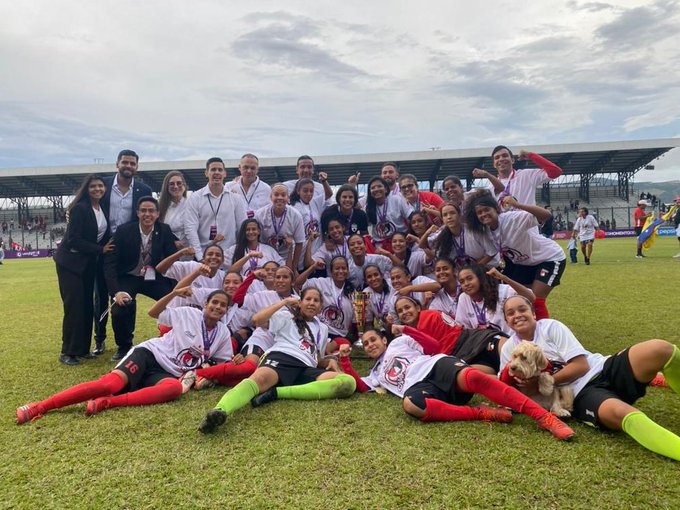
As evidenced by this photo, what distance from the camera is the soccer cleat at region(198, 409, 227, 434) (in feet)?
9.16

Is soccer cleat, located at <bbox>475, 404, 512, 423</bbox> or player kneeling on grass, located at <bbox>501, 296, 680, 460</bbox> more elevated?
player kneeling on grass, located at <bbox>501, 296, 680, 460</bbox>

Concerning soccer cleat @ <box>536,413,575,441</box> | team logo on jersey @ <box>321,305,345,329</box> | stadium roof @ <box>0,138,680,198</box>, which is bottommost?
soccer cleat @ <box>536,413,575,441</box>

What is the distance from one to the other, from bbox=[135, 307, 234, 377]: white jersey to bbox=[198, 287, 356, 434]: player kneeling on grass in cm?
38

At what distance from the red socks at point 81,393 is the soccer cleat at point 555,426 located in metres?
3.00

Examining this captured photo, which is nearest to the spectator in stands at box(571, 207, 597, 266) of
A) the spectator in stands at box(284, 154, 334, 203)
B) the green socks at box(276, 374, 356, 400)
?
the spectator in stands at box(284, 154, 334, 203)

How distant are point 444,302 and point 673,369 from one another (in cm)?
209

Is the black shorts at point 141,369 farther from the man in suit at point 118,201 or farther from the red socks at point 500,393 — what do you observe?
the red socks at point 500,393

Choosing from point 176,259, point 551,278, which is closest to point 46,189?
point 176,259

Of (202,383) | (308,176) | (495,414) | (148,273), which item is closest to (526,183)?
(308,176)

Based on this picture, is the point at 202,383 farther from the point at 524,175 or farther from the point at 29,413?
the point at 524,175

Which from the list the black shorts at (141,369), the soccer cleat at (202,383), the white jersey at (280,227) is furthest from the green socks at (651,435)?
the white jersey at (280,227)

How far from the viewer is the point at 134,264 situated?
4.84 meters

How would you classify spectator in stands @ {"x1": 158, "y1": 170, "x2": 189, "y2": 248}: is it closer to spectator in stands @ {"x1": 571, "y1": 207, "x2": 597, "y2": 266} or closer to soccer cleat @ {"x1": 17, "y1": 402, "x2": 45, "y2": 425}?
soccer cleat @ {"x1": 17, "y1": 402, "x2": 45, "y2": 425}

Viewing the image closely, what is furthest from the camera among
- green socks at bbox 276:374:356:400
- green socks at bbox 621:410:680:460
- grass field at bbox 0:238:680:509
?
green socks at bbox 276:374:356:400
